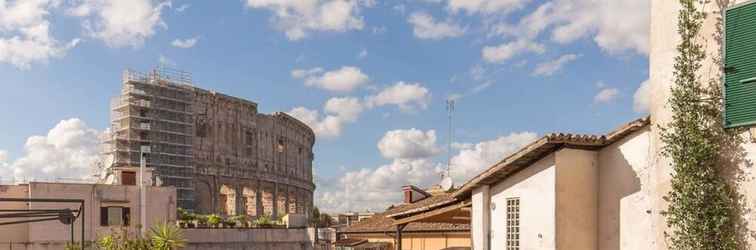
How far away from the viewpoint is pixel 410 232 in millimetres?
25203

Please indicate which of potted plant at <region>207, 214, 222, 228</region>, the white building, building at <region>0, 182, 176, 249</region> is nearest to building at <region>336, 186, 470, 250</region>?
the white building

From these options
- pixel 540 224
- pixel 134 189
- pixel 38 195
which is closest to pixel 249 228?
pixel 134 189

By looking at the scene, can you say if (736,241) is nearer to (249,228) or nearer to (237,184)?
(249,228)

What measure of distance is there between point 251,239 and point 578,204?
3893 cm

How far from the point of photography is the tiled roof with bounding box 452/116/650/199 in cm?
1204

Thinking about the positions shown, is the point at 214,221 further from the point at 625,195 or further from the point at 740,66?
the point at 740,66

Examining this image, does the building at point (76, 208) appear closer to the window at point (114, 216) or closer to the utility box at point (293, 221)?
the window at point (114, 216)

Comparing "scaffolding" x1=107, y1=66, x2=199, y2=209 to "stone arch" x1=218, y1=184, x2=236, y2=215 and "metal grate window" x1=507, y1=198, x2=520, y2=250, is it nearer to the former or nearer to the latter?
"stone arch" x1=218, y1=184, x2=236, y2=215

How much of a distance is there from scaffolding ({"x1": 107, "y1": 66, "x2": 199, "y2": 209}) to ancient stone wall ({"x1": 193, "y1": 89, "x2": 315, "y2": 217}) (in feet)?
7.71

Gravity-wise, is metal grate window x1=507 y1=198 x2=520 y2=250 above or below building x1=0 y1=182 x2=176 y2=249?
above

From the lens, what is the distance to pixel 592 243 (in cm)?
1269

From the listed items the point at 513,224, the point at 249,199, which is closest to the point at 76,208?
the point at 513,224

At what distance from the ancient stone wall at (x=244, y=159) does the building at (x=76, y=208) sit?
27810 millimetres

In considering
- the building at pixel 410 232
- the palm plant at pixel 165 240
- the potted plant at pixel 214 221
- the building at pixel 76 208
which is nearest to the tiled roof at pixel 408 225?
the building at pixel 410 232
